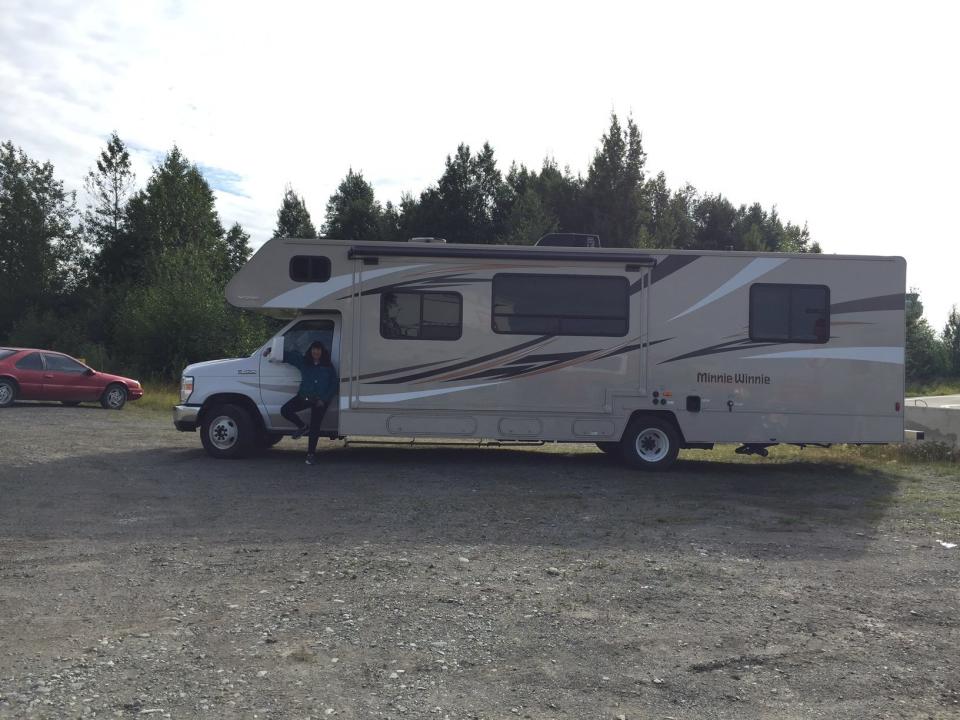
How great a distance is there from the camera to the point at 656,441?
1212cm

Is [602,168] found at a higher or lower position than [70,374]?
higher

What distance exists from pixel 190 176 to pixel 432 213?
1460 cm

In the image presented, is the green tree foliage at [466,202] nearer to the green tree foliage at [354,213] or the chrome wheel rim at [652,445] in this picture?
the green tree foliage at [354,213]

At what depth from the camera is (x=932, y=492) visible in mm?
10859

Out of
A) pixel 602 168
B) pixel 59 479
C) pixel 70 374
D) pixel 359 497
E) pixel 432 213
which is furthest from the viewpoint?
pixel 432 213

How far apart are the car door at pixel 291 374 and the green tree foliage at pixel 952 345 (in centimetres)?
3351

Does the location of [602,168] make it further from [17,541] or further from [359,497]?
[17,541]

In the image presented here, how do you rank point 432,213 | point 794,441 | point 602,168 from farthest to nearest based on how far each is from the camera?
point 432,213 < point 602,168 < point 794,441

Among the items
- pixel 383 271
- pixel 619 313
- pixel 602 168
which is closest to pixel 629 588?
pixel 619 313

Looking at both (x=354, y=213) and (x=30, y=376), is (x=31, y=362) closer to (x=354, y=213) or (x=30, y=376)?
(x=30, y=376)

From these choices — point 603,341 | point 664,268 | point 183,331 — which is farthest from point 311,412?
point 183,331

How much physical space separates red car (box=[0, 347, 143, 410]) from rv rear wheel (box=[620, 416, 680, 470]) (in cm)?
1598

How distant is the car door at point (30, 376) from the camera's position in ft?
69.6

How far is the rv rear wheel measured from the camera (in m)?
12.0
